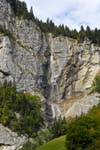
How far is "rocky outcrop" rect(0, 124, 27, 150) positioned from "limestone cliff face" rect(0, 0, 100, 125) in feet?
82.8

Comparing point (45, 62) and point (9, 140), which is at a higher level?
point (45, 62)

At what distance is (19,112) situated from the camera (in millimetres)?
113500

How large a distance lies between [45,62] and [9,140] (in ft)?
144

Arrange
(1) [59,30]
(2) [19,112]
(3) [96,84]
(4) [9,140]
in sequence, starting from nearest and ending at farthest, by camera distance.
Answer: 1. (4) [9,140]
2. (2) [19,112]
3. (3) [96,84]
4. (1) [59,30]

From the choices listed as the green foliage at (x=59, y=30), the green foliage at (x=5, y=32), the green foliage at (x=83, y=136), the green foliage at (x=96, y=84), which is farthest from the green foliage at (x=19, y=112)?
the green foliage at (x=83, y=136)

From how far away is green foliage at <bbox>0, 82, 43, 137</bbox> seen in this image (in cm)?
10869

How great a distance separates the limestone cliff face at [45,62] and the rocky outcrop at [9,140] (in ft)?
82.8

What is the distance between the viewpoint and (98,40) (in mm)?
151375

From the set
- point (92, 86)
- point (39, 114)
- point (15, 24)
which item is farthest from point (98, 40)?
point (39, 114)

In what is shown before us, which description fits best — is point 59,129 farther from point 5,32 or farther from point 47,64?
point 5,32

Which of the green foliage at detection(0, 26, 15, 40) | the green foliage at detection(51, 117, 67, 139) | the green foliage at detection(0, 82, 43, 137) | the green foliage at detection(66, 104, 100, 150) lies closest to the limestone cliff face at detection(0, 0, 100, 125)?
the green foliage at detection(0, 26, 15, 40)

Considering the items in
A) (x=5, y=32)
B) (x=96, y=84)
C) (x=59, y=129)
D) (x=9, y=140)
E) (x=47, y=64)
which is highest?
(x=5, y=32)

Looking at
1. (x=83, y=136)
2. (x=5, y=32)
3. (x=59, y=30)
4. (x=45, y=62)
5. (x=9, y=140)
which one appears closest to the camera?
(x=83, y=136)

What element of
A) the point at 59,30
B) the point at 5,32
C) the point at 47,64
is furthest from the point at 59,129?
the point at 59,30
